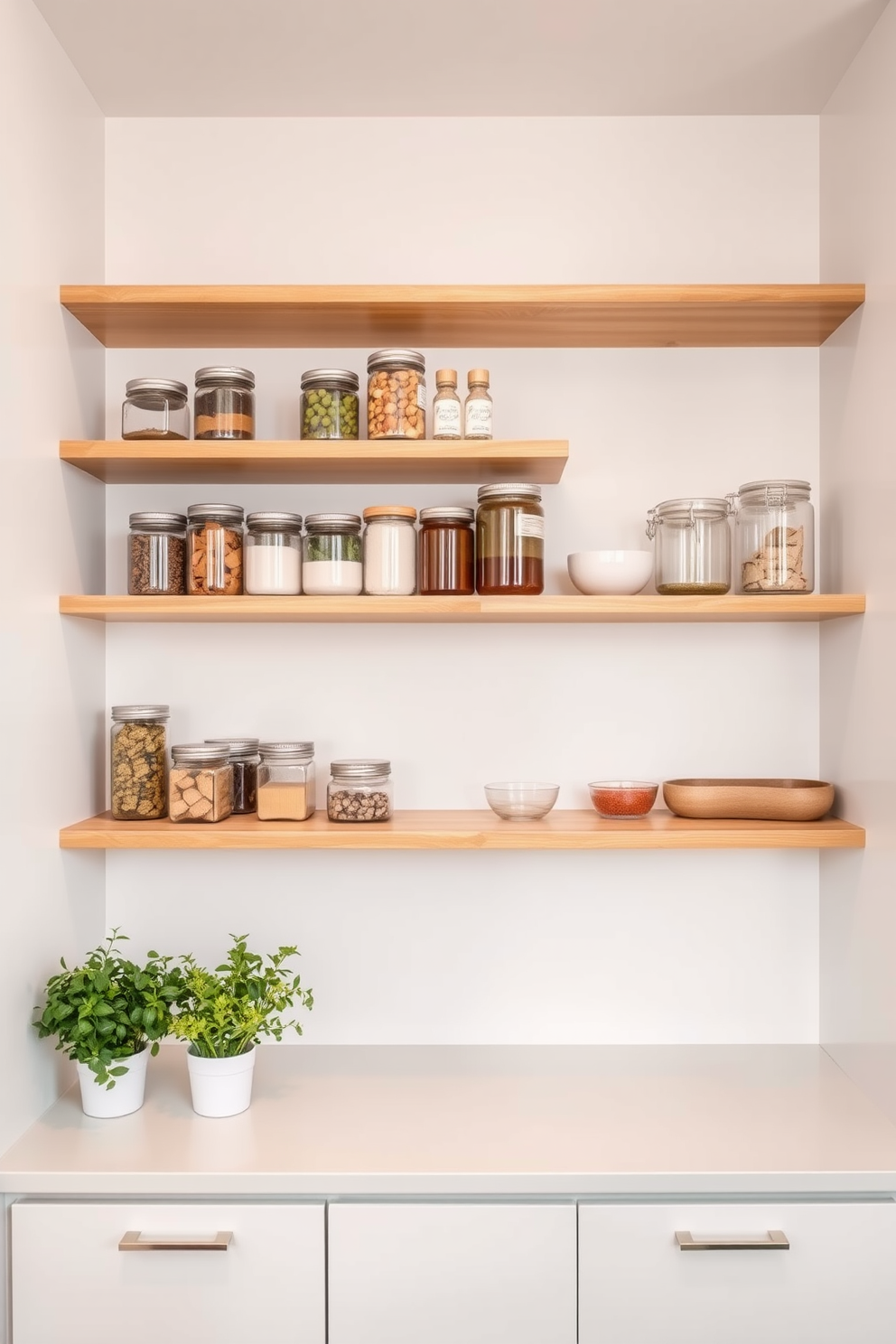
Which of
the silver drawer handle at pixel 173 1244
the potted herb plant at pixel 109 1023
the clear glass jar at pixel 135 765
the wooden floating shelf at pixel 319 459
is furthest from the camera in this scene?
the clear glass jar at pixel 135 765

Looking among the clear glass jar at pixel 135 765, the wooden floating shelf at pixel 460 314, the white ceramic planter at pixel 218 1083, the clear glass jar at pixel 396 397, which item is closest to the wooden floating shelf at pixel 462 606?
the clear glass jar at pixel 135 765

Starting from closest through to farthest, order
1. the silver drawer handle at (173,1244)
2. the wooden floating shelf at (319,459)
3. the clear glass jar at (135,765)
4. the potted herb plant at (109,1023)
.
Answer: the silver drawer handle at (173,1244) → the potted herb plant at (109,1023) → the wooden floating shelf at (319,459) → the clear glass jar at (135,765)

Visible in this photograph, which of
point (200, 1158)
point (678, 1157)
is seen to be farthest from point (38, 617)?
point (678, 1157)

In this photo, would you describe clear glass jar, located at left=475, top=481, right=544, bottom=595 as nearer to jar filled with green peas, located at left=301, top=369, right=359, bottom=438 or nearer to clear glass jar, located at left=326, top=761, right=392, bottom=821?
jar filled with green peas, located at left=301, top=369, right=359, bottom=438

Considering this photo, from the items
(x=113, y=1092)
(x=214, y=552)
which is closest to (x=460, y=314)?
(x=214, y=552)

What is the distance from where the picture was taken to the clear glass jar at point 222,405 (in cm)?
173

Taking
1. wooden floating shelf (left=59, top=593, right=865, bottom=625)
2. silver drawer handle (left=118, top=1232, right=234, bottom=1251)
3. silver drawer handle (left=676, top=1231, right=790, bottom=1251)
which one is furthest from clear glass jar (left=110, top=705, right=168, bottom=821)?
silver drawer handle (left=676, top=1231, right=790, bottom=1251)

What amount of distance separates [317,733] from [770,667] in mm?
912

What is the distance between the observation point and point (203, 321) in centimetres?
180

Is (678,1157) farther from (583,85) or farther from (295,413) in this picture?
(583,85)

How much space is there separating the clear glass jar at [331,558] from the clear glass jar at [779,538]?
27.9 inches

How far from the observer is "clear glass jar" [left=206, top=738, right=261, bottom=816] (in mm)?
1843

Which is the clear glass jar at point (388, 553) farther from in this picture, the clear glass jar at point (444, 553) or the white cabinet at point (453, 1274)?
the white cabinet at point (453, 1274)

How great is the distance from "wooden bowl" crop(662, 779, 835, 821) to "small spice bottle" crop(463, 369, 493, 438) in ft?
2.42
